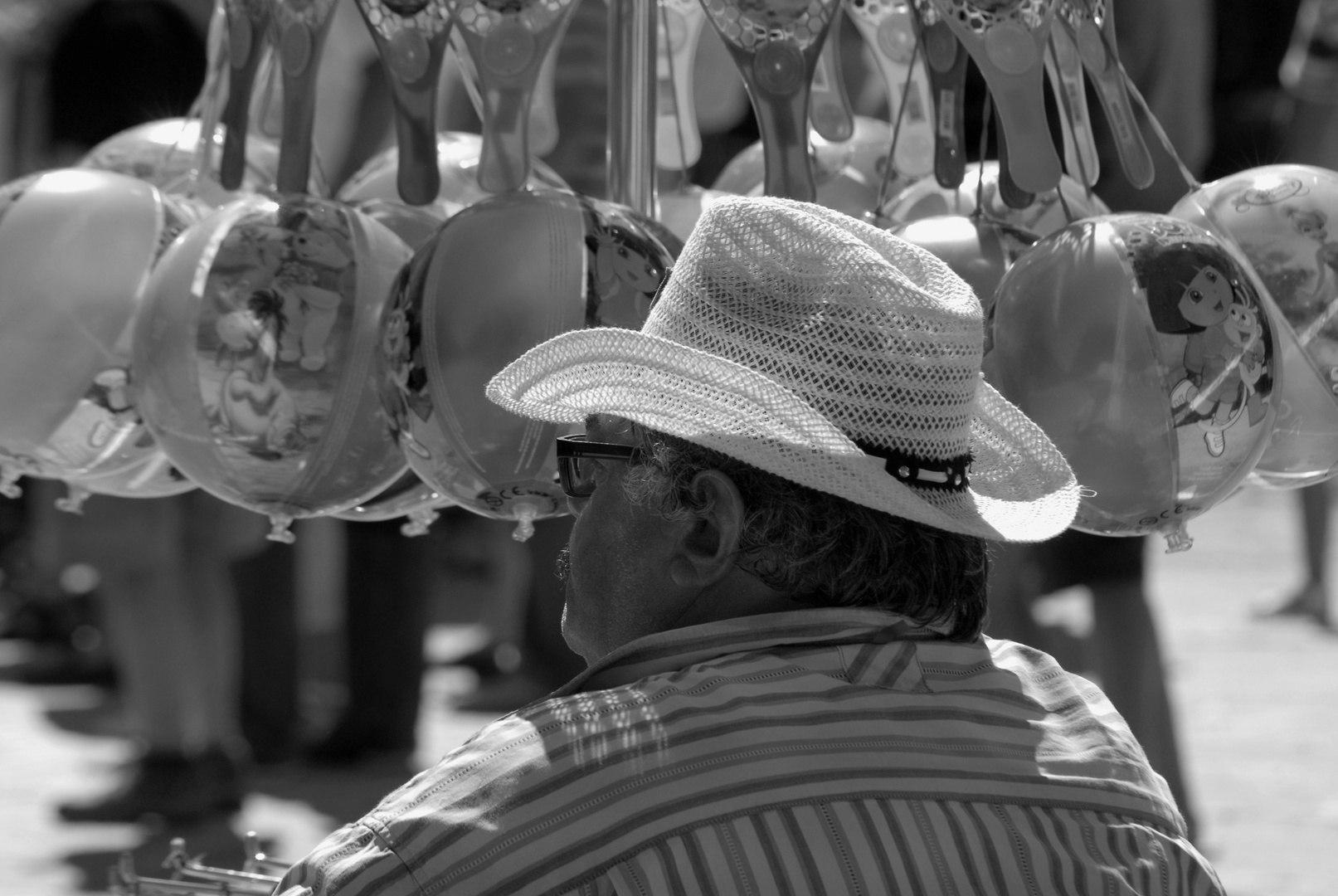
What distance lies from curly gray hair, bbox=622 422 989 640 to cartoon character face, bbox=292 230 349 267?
15.7 inches

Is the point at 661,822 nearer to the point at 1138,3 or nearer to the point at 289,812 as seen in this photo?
the point at 1138,3

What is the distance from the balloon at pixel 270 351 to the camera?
1403 mm

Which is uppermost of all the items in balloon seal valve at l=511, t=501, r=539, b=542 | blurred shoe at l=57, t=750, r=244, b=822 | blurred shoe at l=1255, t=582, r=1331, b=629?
balloon seal valve at l=511, t=501, r=539, b=542

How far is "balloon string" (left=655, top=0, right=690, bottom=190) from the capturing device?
1.84m

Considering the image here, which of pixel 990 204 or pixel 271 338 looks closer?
pixel 271 338

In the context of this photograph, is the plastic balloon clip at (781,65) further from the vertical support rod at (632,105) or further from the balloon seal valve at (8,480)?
the balloon seal valve at (8,480)

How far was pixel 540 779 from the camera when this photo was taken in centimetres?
98

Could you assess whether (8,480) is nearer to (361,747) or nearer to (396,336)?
(396,336)

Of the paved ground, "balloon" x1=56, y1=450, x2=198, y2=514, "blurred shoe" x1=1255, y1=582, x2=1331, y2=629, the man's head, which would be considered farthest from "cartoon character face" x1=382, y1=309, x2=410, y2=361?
"blurred shoe" x1=1255, y1=582, x2=1331, y2=629

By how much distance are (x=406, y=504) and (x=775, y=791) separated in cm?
68

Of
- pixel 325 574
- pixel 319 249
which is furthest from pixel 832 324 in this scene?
pixel 325 574

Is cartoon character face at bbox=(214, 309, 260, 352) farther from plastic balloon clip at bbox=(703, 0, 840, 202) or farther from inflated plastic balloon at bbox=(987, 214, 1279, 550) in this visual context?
inflated plastic balloon at bbox=(987, 214, 1279, 550)

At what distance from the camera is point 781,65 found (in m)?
1.45

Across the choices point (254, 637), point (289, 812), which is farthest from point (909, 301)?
point (254, 637)
